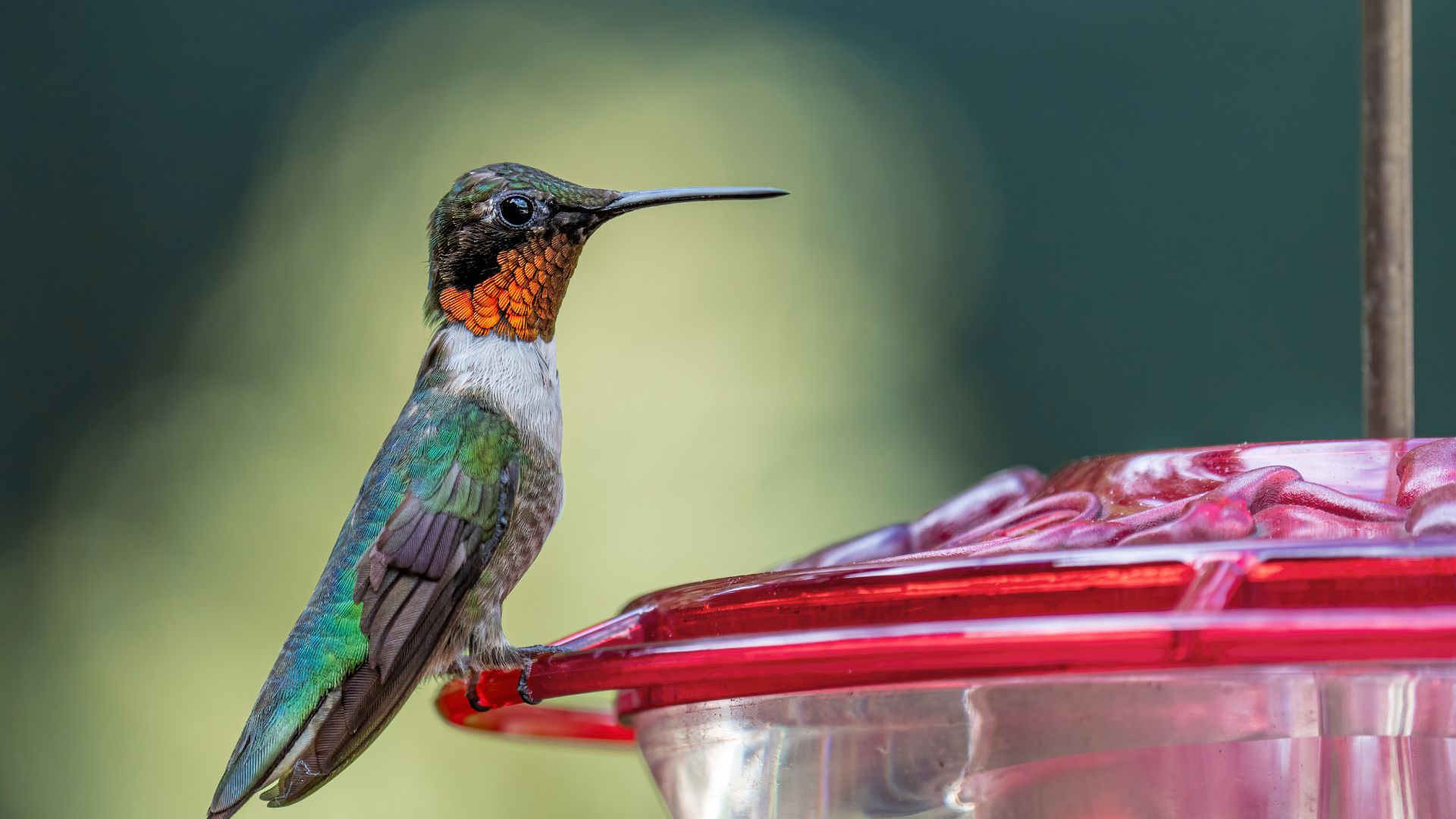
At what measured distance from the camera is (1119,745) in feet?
3.25

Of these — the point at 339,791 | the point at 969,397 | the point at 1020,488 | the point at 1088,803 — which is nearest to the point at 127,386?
the point at 339,791

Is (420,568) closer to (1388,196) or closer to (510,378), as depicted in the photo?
(510,378)

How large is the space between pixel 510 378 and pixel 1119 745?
0.88 meters

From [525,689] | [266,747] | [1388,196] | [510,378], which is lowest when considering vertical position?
[266,747]

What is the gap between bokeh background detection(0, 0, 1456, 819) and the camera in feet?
14.7

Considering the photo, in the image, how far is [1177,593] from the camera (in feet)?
2.76

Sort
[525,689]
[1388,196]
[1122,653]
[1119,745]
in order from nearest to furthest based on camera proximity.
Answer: [1122,653] → [1119,745] → [525,689] → [1388,196]

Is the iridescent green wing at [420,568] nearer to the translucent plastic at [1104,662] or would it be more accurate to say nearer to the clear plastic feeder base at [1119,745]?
the translucent plastic at [1104,662]

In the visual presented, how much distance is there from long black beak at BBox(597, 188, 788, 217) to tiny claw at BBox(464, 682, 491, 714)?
43cm

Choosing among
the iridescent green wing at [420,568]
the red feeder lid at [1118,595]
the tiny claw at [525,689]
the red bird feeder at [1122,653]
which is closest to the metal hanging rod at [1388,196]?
the red bird feeder at [1122,653]

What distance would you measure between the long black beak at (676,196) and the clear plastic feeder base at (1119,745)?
45cm

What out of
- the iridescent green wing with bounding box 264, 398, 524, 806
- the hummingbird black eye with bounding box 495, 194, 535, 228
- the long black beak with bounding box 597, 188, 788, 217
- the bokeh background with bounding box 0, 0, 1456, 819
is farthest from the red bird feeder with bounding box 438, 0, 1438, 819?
the bokeh background with bounding box 0, 0, 1456, 819

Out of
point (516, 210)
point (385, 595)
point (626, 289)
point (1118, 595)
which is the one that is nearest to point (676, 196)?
point (516, 210)

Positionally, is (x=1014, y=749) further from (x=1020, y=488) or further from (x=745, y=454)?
(x=745, y=454)
